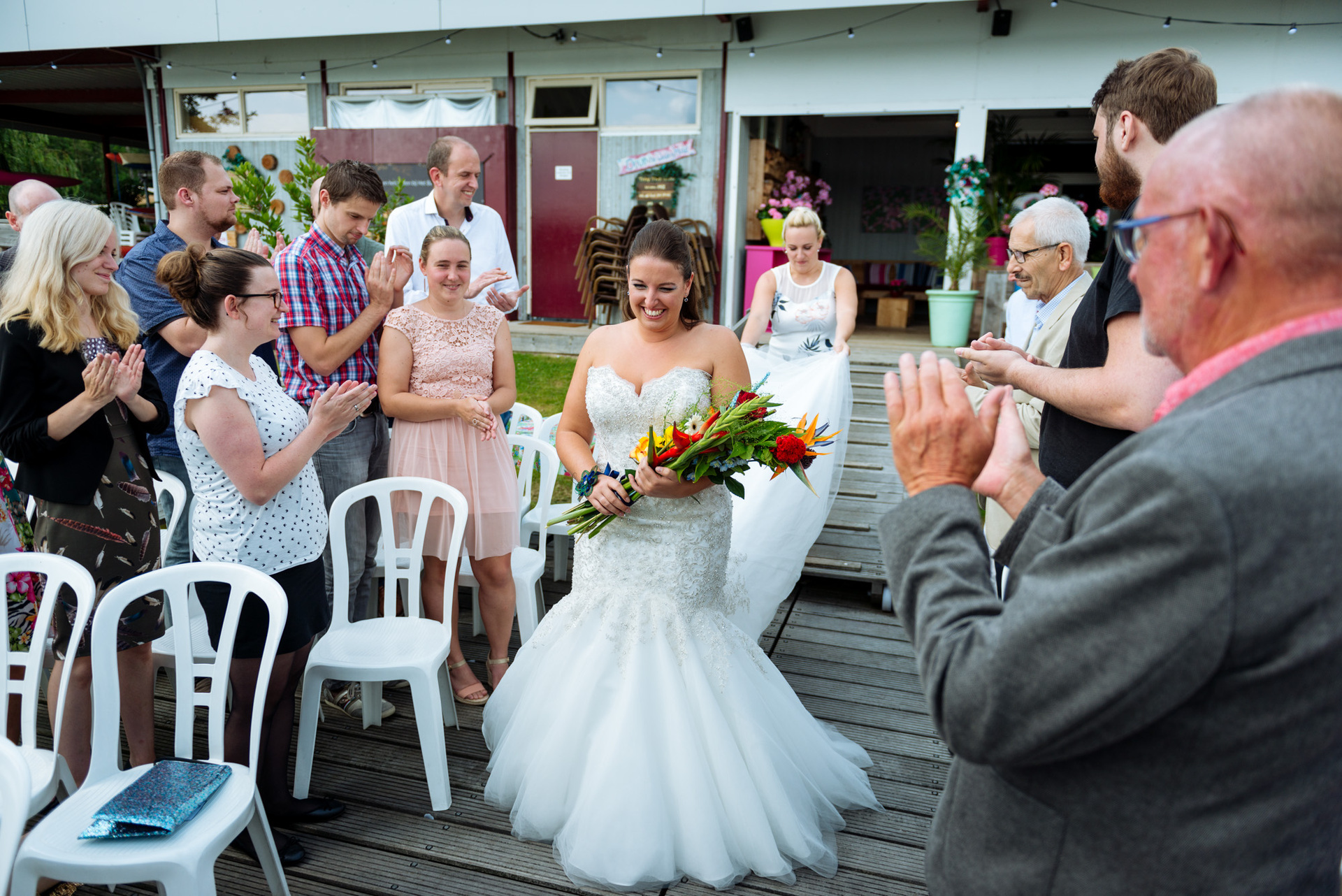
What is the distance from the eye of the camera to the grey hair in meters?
3.06

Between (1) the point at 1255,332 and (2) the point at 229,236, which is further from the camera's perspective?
(2) the point at 229,236

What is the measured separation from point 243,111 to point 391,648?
986 centimetres

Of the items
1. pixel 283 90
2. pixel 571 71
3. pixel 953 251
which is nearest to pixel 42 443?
pixel 953 251

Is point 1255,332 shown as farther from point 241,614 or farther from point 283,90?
point 283,90

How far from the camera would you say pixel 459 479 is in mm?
3262

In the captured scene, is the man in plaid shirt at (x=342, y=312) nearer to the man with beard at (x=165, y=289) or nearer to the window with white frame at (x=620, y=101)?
the man with beard at (x=165, y=289)

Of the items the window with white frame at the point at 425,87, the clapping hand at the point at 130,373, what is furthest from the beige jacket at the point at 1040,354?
the window with white frame at the point at 425,87

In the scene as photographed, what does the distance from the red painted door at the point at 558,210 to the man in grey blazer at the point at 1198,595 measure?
8754 millimetres

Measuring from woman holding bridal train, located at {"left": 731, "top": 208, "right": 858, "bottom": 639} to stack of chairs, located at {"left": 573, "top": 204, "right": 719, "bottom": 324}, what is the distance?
12.3 feet

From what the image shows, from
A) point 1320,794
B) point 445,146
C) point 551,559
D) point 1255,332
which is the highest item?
point 445,146

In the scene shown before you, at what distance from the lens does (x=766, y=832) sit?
91.5 inches

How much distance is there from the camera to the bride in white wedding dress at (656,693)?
2.32 m

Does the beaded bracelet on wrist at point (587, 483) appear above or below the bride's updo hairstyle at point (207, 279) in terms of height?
below

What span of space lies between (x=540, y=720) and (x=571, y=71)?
8091mm
